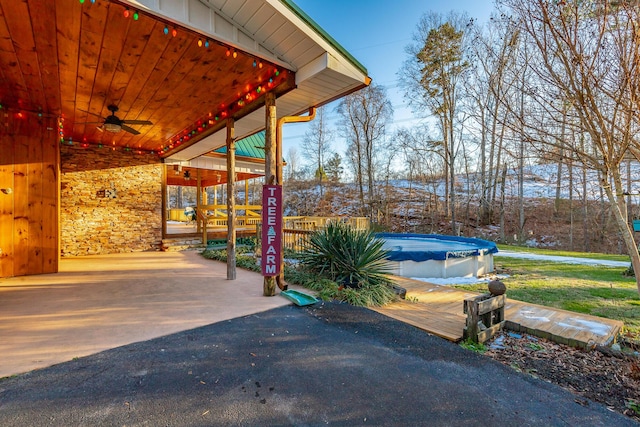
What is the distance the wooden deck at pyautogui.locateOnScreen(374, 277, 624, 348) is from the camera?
2930 millimetres

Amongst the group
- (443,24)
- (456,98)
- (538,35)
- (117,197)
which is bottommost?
(117,197)

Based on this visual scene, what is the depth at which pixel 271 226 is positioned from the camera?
Answer: 4.04 m

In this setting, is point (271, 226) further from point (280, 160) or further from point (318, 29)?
point (318, 29)

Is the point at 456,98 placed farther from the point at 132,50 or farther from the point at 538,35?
the point at 132,50

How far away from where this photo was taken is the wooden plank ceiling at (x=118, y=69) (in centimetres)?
282

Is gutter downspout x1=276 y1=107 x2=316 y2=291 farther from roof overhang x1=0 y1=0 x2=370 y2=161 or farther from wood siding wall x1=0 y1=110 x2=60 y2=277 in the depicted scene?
wood siding wall x1=0 y1=110 x2=60 y2=277

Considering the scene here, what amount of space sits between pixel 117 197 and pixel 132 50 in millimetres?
6141

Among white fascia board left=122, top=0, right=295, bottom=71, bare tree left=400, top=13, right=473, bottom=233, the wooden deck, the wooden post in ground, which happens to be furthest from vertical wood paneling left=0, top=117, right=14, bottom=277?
bare tree left=400, top=13, right=473, bottom=233

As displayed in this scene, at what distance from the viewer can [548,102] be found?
2.37 metres

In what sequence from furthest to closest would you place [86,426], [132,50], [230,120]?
[230,120]
[132,50]
[86,426]

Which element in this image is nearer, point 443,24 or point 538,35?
point 538,35

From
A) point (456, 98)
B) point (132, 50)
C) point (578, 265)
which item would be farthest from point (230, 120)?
point (456, 98)

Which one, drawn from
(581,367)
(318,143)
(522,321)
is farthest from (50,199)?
(318,143)

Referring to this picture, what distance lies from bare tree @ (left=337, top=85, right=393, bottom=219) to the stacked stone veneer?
11.7m
